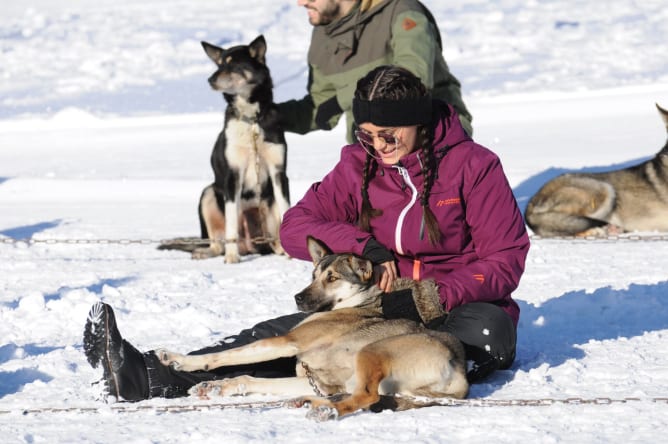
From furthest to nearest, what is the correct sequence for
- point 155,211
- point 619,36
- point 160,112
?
point 619,36 → point 160,112 → point 155,211

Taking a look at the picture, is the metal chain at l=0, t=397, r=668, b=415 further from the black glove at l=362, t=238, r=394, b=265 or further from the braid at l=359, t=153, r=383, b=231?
the braid at l=359, t=153, r=383, b=231

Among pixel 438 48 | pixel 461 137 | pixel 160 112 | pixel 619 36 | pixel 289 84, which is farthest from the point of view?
pixel 619 36

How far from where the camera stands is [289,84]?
75.8ft

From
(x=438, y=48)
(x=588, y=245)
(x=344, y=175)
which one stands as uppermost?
(x=438, y=48)

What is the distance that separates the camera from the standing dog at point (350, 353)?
320 centimetres

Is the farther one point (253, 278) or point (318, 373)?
point (253, 278)

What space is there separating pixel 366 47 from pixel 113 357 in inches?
135

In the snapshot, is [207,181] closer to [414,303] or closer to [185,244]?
[185,244]

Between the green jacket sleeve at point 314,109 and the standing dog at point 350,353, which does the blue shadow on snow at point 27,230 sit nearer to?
the green jacket sleeve at point 314,109

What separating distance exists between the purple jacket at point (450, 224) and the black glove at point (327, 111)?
2729mm

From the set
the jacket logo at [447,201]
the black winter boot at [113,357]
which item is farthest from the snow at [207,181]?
the jacket logo at [447,201]

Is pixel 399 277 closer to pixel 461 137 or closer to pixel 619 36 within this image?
pixel 461 137

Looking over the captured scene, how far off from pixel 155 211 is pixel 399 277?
668 cm

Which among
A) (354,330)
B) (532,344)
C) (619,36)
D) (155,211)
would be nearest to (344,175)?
(354,330)
